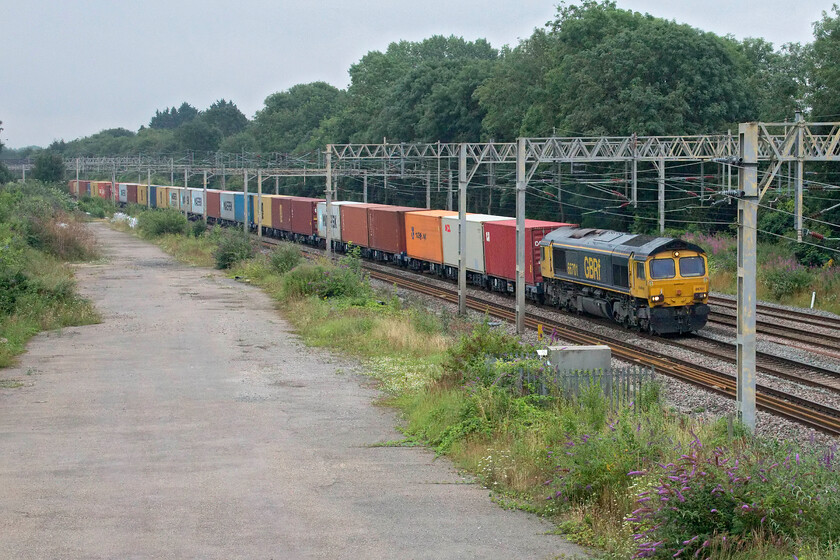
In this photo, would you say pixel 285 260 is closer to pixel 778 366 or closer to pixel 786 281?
pixel 786 281

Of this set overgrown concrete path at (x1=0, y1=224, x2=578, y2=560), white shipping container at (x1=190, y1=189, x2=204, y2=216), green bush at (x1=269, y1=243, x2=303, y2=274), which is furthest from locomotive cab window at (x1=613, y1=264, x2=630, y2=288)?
white shipping container at (x1=190, y1=189, x2=204, y2=216)

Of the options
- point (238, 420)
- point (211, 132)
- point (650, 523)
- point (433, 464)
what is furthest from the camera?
point (211, 132)

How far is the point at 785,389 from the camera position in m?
20.3

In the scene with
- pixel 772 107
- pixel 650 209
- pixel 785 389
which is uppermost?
pixel 772 107

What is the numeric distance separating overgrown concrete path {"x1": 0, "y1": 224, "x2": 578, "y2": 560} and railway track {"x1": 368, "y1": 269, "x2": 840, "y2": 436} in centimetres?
681

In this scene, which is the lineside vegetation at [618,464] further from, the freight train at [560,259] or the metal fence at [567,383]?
the freight train at [560,259]

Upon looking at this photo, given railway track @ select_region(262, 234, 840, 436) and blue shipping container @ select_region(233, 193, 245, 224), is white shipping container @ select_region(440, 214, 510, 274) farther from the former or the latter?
blue shipping container @ select_region(233, 193, 245, 224)

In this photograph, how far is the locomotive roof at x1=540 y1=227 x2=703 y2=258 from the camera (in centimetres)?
2723

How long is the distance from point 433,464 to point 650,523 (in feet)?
14.7

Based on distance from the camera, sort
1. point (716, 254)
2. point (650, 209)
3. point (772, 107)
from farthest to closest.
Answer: point (772, 107), point (650, 209), point (716, 254)

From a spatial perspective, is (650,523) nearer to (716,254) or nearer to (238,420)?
(238,420)

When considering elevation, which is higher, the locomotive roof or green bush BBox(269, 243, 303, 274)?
the locomotive roof

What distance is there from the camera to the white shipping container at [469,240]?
38.2 meters

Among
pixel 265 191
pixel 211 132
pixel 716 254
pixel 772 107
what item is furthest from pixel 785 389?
pixel 211 132
